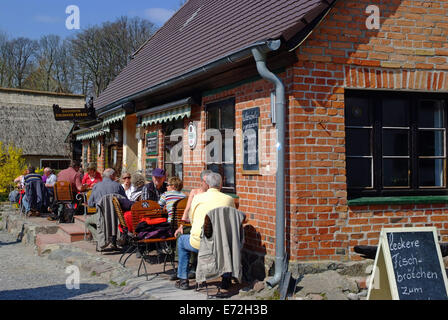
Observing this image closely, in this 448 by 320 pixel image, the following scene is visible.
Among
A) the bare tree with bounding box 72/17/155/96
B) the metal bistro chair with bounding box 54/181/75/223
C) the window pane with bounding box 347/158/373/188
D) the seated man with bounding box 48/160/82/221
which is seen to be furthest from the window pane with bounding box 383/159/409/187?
the bare tree with bounding box 72/17/155/96

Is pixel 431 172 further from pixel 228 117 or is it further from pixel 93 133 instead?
pixel 93 133

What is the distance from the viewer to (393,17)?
6.57 m

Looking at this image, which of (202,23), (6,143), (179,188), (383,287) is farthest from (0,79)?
(383,287)

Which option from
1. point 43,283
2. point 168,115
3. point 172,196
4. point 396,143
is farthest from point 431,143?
point 43,283

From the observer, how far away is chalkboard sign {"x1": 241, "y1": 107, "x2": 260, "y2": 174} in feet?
22.3

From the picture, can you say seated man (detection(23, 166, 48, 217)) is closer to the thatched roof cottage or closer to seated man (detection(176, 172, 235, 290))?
seated man (detection(176, 172, 235, 290))

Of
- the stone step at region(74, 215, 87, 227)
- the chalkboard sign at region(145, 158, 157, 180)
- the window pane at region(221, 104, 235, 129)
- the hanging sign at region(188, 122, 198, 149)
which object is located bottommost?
the stone step at region(74, 215, 87, 227)

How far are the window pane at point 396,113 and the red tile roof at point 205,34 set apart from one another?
1.65 metres

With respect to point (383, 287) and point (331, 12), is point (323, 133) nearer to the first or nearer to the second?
point (331, 12)

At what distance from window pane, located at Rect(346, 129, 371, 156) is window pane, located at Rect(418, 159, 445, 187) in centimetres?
86

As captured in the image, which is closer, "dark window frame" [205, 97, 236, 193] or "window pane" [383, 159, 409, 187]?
"window pane" [383, 159, 409, 187]

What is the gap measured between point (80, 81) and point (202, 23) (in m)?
30.2

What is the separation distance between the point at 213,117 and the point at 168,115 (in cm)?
122
